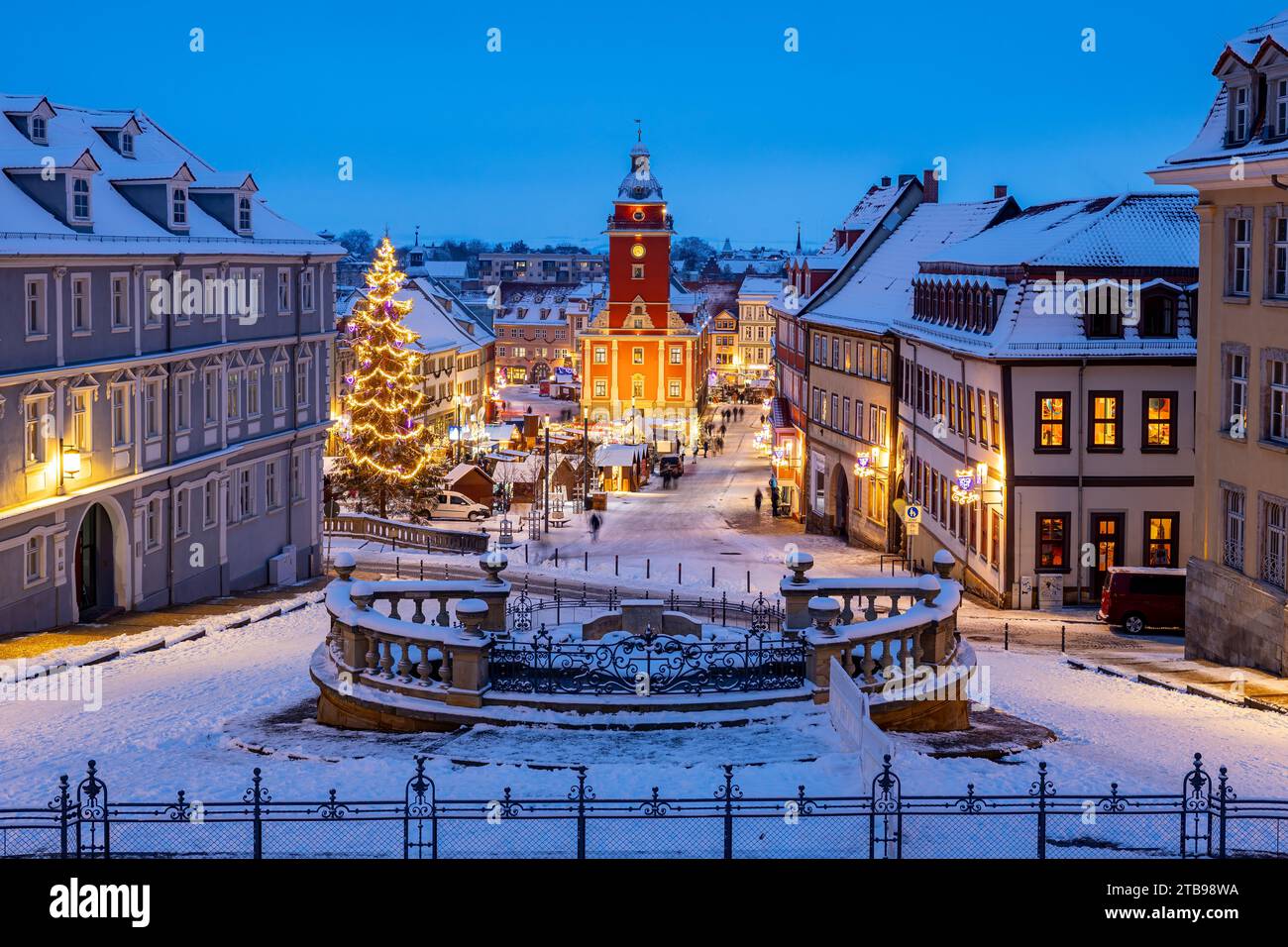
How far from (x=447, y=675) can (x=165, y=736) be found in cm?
375

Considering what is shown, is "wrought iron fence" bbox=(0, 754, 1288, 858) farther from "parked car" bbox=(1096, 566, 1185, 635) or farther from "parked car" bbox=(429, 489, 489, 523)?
"parked car" bbox=(429, 489, 489, 523)

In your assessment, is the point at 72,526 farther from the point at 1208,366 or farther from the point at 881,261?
the point at 881,261

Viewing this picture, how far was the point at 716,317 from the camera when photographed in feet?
645

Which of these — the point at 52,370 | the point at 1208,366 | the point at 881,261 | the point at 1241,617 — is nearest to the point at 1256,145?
the point at 1208,366

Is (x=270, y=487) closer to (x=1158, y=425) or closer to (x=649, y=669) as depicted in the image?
(x=1158, y=425)

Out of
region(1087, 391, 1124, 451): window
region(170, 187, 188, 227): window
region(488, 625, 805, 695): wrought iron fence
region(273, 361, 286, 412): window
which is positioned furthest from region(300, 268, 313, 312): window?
region(488, 625, 805, 695): wrought iron fence

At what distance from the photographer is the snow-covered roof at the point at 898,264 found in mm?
60344

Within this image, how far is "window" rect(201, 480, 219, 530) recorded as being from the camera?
44.0 metres

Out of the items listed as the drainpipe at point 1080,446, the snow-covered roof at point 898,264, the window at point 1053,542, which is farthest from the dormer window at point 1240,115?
the snow-covered roof at point 898,264

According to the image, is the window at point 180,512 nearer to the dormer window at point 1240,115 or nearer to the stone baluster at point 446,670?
the stone baluster at point 446,670

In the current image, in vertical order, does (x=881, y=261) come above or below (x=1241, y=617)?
above

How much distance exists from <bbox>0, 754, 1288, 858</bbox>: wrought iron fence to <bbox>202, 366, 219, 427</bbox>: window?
28.4 metres

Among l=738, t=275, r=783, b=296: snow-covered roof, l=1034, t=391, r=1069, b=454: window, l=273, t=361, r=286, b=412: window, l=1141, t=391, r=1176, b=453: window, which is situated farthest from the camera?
l=738, t=275, r=783, b=296: snow-covered roof

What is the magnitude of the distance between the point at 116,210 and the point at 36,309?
18.9 feet
